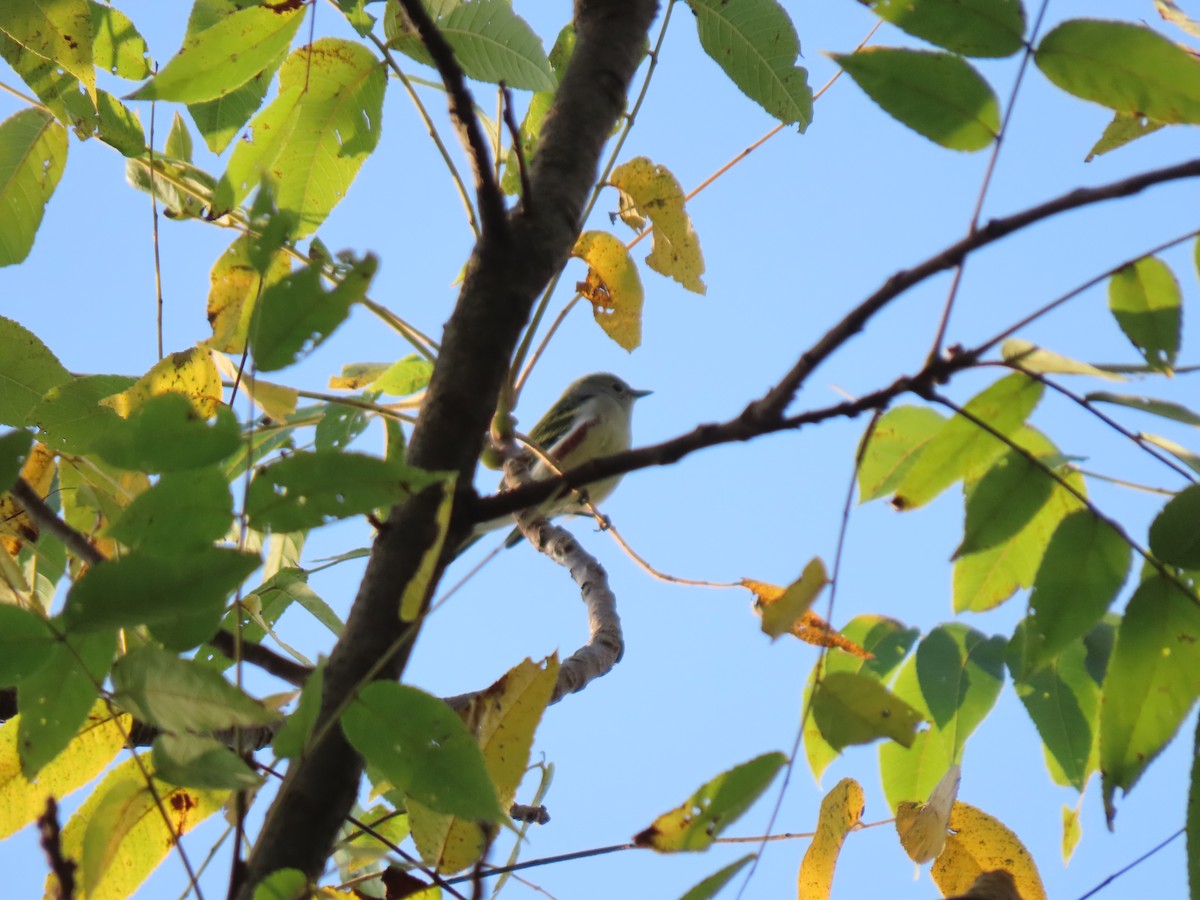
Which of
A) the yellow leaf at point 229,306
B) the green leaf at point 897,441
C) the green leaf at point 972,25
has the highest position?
the yellow leaf at point 229,306

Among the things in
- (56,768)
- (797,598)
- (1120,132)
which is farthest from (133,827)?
(1120,132)

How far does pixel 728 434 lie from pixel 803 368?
0.11 metres

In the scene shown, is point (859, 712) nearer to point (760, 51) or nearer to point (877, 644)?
point (877, 644)

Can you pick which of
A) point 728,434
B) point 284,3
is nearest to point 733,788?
point 728,434

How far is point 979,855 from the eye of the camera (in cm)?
172

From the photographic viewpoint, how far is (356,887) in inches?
72.3

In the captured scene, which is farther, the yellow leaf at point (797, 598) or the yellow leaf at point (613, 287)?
the yellow leaf at point (613, 287)

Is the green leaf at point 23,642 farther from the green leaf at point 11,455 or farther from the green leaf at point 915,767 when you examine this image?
the green leaf at point 915,767

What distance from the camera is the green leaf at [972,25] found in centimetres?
129

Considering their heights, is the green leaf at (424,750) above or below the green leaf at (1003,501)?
below

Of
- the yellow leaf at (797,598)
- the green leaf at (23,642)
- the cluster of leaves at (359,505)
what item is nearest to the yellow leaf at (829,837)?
the cluster of leaves at (359,505)

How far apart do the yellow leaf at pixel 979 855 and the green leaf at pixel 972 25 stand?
1.13 metres

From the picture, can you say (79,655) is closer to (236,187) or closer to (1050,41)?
(236,187)

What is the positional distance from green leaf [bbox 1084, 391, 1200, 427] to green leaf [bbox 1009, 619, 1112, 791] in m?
0.78
